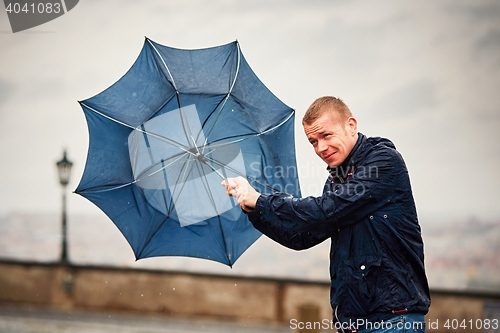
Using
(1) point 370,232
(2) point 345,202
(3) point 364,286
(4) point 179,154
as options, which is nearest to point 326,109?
(2) point 345,202

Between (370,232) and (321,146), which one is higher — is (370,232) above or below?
below

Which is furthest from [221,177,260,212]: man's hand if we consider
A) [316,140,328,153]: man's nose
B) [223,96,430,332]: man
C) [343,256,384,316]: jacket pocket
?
[343,256,384,316]: jacket pocket

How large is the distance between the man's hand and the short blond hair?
1.62ft

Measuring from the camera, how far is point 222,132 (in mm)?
4383

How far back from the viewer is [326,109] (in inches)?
121

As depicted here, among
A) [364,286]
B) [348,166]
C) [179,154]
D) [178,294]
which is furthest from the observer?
[178,294]

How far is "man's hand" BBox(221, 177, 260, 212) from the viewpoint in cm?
304

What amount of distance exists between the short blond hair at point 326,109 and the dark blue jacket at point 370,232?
282 millimetres

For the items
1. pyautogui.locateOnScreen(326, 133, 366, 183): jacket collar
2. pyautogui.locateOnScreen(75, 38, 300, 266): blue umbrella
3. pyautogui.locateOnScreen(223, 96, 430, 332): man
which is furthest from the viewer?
pyautogui.locateOnScreen(75, 38, 300, 266): blue umbrella

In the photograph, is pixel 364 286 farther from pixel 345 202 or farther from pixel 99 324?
pixel 99 324

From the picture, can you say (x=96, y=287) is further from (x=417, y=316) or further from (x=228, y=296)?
(x=417, y=316)

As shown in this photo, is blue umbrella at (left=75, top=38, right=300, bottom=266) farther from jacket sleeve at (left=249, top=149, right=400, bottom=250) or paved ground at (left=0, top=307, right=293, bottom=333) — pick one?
paved ground at (left=0, top=307, right=293, bottom=333)

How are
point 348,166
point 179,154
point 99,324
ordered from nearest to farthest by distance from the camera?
point 348,166 < point 179,154 < point 99,324

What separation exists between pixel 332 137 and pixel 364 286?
0.83 meters
